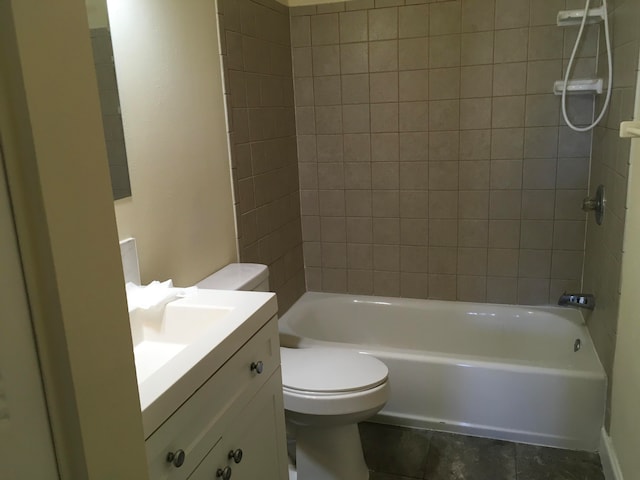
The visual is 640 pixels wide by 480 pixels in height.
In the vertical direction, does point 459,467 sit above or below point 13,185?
below

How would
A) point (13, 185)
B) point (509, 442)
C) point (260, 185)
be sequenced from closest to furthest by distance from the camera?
point (13, 185) → point (509, 442) → point (260, 185)

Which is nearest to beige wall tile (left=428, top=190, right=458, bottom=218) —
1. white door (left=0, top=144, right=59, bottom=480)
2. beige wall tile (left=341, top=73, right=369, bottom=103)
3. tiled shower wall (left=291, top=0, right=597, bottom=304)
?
tiled shower wall (left=291, top=0, right=597, bottom=304)

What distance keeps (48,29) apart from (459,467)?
2.07 metres

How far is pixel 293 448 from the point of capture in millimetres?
2248

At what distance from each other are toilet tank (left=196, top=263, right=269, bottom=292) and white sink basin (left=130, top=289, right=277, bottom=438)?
1.08 feet

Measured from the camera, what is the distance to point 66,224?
1.82 feet

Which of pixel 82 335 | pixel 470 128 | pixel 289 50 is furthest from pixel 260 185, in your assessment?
pixel 82 335

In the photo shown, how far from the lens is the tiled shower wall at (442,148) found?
8.33ft

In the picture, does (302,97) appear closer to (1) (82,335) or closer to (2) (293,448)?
(2) (293,448)

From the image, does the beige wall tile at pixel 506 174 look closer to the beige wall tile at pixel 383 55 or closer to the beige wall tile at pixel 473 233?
the beige wall tile at pixel 473 233

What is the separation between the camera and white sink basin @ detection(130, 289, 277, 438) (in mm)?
1045

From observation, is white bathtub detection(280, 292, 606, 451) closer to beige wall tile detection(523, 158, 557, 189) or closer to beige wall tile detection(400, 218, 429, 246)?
beige wall tile detection(400, 218, 429, 246)

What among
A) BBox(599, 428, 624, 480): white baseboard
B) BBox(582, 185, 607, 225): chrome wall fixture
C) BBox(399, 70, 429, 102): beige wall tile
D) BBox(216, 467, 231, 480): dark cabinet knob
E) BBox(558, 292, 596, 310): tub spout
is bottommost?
BBox(599, 428, 624, 480): white baseboard

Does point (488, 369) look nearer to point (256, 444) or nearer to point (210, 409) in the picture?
point (256, 444)
